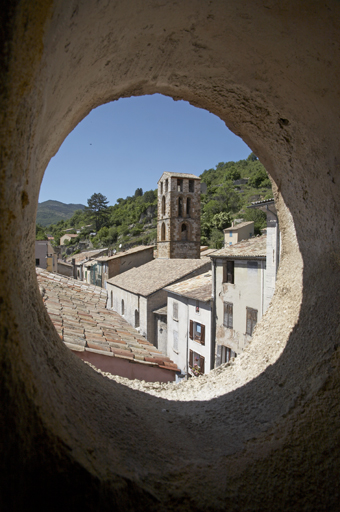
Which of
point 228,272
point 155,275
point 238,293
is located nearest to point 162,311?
point 155,275

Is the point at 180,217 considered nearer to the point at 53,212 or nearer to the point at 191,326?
the point at 191,326

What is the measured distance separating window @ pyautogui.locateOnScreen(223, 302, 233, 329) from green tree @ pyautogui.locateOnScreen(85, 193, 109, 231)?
67237 millimetres

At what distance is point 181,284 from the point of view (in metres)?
15.9

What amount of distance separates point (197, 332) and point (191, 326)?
1.51ft

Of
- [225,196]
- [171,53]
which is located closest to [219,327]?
[171,53]

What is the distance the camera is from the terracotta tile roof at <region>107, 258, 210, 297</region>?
17.6 m

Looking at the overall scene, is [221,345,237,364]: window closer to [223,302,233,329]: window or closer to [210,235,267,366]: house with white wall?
[210,235,267,366]: house with white wall

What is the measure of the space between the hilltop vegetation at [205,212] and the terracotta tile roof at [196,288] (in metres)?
23.4

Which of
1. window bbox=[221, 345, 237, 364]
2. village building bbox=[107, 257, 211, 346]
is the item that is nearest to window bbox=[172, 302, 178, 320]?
village building bbox=[107, 257, 211, 346]

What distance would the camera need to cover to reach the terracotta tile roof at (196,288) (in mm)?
13695

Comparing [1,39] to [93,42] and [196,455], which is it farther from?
[196,455]

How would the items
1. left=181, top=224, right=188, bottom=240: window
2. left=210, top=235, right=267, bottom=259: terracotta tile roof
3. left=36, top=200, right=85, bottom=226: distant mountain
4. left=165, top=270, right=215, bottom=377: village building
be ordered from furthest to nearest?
1. left=36, top=200, right=85, bottom=226: distant mountain
2. left=181, top=224, right=188, bottom=240: window
3. left=165, top=270, right=215, bottom=377: village building
4. left=210, top=235, right=267, bottom=259: terracotta tile roof

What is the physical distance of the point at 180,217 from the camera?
29078 mm

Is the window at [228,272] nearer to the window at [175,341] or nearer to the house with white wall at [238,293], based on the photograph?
the house with white wall at [238,293]
